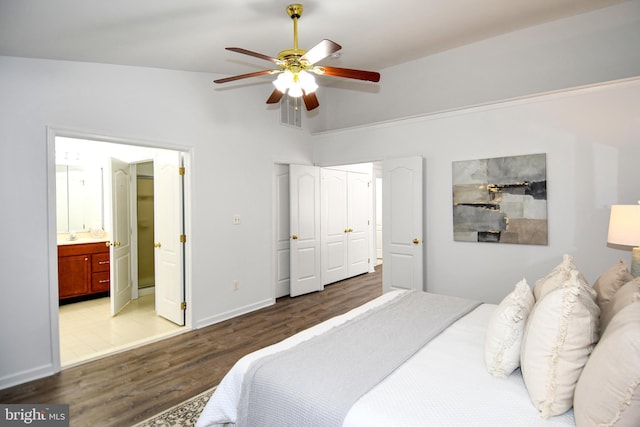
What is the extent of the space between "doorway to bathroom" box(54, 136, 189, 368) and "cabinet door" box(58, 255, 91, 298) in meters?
0.06

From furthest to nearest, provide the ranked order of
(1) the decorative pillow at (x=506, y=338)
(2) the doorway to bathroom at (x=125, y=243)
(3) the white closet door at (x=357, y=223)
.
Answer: (3) the white closet door at (x=357, y=223) < (2) the doorway to bathroom at (x=125, y=243) < (1) the decorative pillow at (x=506, y=338)

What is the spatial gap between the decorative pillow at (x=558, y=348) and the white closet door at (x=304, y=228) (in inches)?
158

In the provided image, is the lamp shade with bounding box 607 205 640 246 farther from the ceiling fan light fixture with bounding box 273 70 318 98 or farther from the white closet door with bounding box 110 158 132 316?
the white closet door with bounding box 110 158 132 316

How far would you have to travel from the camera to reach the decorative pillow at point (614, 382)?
3.35 feet

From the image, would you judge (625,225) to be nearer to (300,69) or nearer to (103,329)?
(300,69)

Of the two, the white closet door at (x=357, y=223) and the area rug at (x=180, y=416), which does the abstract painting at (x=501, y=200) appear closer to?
the white closet door at (x=357, y=223)

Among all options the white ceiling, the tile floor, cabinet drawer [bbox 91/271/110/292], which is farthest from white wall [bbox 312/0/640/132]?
cabinet drawer [bbox 91/271/110/292]

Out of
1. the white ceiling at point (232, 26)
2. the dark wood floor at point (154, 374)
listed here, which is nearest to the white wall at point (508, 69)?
the white ceiling at point (232, 26)

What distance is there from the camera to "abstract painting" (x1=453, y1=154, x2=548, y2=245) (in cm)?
362

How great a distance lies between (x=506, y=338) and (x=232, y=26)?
2952mm

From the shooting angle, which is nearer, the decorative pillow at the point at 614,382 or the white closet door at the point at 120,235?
the decorative pillow at the point at 614,382

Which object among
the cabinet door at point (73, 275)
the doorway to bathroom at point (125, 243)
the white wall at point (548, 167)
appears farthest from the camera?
the cabinet door at point (73, 275)

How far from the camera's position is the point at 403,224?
4.53 meters

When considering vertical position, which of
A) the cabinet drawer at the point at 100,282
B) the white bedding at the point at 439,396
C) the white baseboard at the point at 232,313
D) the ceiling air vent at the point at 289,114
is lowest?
the white baseboard at the point at 232,313
